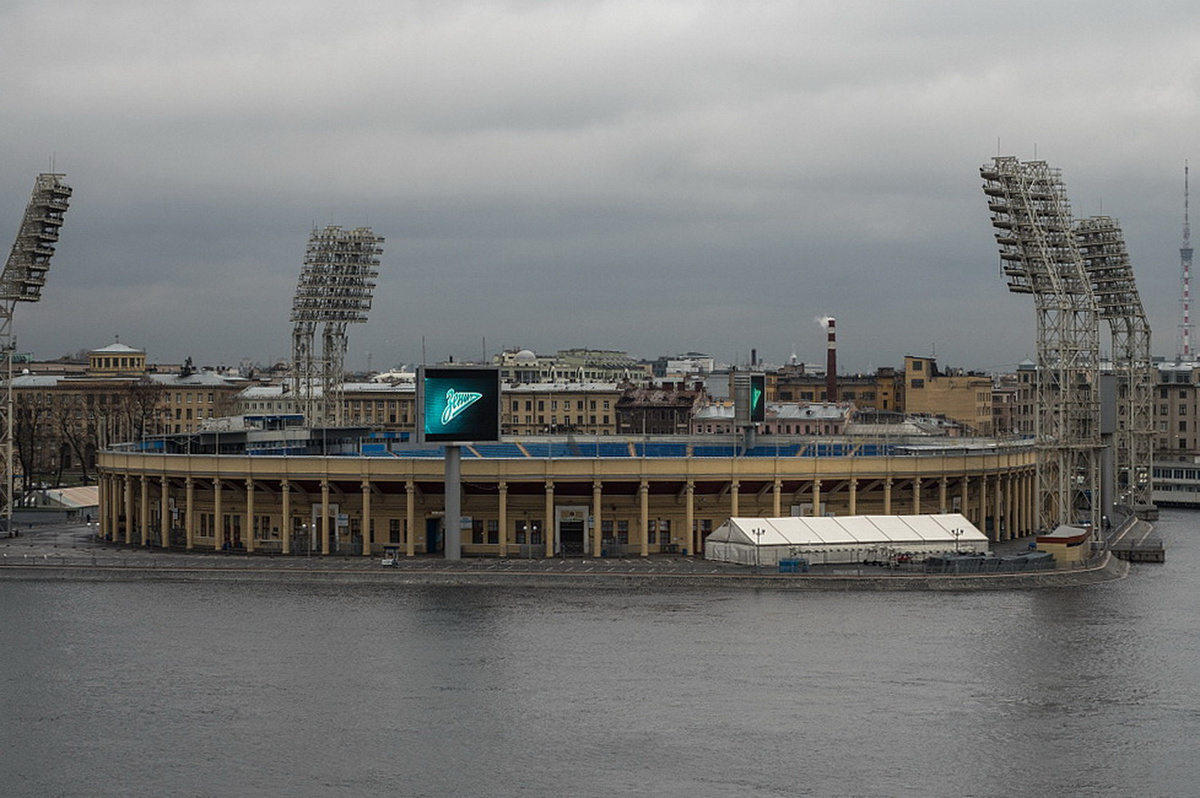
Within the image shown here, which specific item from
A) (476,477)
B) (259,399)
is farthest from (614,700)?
(259,399)

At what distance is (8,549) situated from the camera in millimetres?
82750

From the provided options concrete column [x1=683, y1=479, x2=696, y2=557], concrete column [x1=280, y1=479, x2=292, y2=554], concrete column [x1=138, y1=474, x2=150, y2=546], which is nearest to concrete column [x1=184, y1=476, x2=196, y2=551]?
concrete column [x1=138, y1=474, x2=150, y2=546]

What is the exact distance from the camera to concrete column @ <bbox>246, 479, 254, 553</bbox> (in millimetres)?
79938

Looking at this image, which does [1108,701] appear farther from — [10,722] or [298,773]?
[10,722]

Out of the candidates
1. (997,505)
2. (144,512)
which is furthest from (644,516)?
(144,512)

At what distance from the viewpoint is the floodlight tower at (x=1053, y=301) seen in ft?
304

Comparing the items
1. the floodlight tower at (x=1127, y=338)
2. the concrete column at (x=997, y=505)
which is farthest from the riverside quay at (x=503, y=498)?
the floodlight tower at (x=1127, y=338)

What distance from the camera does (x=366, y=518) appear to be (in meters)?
78.5

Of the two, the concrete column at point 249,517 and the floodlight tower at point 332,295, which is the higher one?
the floodlight tower at point 332,295

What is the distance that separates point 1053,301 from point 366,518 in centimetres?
4250

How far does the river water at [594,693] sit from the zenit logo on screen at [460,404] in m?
8.60

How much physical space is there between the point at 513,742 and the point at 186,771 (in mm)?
8573

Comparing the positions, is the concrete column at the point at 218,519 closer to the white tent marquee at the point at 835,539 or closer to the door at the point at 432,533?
the door at the point at 432,533

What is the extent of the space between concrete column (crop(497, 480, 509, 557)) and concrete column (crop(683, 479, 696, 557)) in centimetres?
877
